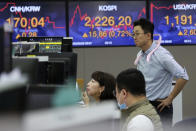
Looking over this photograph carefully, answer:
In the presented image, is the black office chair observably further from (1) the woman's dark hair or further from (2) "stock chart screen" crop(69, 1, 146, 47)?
(2) "stock chart screen" crop(69, 1, 146, 47)

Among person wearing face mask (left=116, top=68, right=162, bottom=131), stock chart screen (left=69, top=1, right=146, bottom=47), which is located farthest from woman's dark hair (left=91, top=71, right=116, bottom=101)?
stock chart screen (left=69, top=1, right=146, bottom=47)

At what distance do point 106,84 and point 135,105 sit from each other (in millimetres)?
883

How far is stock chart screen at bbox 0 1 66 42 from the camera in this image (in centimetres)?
473

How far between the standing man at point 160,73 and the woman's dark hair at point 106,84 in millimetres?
330

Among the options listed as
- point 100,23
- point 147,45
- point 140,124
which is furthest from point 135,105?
point 100,23

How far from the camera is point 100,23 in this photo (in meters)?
4.71

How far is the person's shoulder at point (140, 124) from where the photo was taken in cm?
142

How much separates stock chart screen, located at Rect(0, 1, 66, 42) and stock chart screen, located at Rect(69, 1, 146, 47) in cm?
17

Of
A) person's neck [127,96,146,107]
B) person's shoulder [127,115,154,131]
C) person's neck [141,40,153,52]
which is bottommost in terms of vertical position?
person's shoulder [127,115,154,131]

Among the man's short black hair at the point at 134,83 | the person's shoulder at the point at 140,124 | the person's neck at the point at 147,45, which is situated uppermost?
the person's neck at the point at 147,45

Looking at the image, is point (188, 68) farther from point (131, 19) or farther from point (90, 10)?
point (90, 10)

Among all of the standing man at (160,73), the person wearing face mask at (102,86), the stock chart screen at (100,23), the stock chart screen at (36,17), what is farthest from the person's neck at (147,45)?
the stock chart screen at (36,17)

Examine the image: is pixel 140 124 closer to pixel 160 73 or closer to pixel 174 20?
pixel 160 73

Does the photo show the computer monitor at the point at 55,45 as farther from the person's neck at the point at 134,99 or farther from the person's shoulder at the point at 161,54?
the person's neck at the point at 134,99
